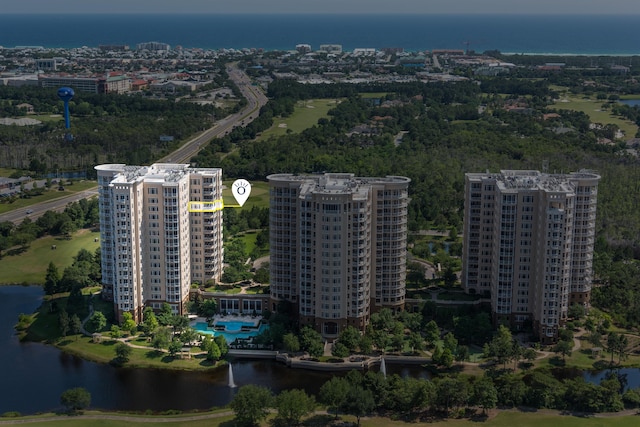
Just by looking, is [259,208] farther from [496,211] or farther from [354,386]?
[354,386]

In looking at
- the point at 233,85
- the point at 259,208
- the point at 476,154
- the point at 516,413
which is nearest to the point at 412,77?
the point at 233,85

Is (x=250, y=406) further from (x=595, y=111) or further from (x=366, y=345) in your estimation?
(x=595, y=111)

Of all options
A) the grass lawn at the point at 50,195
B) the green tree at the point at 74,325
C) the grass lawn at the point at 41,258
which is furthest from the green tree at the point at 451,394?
the grass lawn at the point at 50,195

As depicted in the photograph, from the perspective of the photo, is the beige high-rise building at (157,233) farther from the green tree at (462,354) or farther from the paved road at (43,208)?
the paved road at (43,208)

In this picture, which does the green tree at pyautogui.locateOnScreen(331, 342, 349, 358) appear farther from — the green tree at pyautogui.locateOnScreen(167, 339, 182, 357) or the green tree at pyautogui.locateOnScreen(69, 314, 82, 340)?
the green tree at pyautogui.locateOnScreen(69, 314, 82, 340)

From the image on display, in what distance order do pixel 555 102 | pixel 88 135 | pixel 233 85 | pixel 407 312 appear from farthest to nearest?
1. pixel 233 85
2. pixel 555 102
3. pixel 88 135
4. pixel 407 312

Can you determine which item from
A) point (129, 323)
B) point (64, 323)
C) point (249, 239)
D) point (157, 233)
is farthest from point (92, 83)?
point (129, 323)
